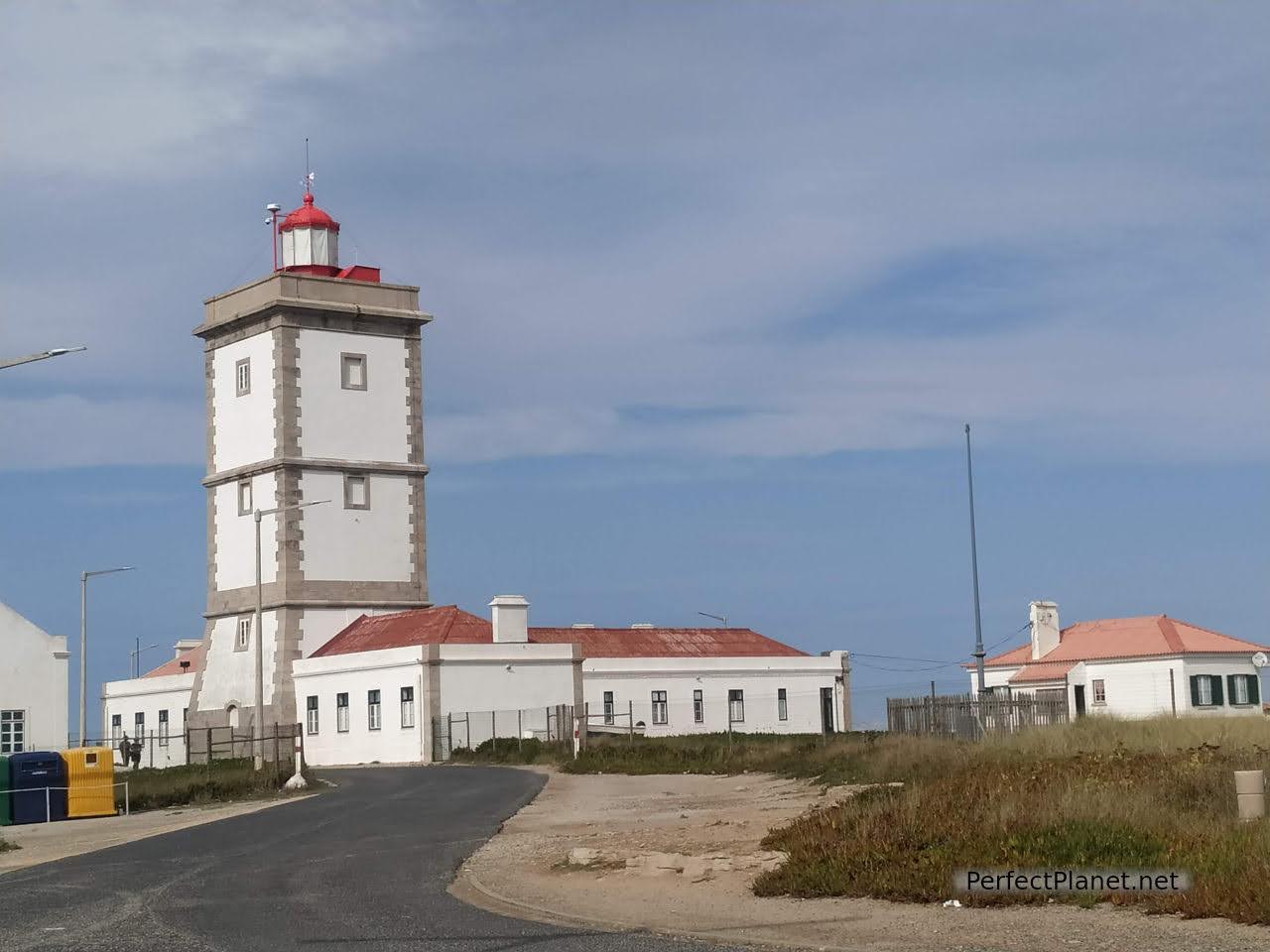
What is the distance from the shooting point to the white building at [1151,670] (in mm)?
65875

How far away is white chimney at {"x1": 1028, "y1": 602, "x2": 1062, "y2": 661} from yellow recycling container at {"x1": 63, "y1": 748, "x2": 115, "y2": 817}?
44.7 metres

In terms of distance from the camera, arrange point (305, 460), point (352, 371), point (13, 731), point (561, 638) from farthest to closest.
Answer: point (352, 371), point (305, 460), point (561, 638), point (13, 731)

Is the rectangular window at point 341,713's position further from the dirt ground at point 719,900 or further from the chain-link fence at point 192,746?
the dirt ground at point 719,900

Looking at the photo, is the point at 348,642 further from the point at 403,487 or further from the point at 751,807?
the point at 751,807

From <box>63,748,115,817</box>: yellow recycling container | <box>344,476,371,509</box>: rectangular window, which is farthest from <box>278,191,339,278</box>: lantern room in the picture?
<box>63,748,115,817</box>: yellow recycling container

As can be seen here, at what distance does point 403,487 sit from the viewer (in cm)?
6856

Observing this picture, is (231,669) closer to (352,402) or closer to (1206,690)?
(352,402)

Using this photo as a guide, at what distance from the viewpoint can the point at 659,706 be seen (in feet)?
209

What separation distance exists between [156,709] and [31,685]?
11.7 m

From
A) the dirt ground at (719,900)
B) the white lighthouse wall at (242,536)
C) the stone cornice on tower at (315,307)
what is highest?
the stone cornice on tower at (315,307)

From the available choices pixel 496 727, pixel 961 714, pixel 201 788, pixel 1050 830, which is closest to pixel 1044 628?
pixel 496 727

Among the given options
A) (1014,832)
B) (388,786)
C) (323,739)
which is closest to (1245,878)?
(1014,832)

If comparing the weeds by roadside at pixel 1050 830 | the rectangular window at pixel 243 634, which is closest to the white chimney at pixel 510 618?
the rectangular window at pixel 243 634

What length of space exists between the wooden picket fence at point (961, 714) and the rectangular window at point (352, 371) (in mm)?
31976
